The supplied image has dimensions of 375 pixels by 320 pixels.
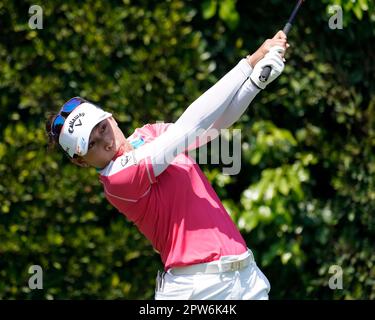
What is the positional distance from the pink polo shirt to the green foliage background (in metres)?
1.73

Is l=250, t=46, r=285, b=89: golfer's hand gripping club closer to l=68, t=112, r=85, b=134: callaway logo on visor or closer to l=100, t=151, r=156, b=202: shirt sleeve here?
l=100, t=151, r=156, b=202: shirt sleeve

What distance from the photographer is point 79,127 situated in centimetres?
321

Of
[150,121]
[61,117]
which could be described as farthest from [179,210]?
[150,121]

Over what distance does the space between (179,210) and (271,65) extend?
63cm

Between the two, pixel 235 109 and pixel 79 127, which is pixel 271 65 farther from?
pixel 79 127

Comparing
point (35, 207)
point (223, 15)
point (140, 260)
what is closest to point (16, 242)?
point (35, 207)

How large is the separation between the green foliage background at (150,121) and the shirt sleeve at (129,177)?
1847 millimetres

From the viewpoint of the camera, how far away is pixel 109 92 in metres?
5.10

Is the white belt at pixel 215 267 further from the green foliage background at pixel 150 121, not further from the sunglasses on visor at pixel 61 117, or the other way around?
the green foliage background at pixel 150 121

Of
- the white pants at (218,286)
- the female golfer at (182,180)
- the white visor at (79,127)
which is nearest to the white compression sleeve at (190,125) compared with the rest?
the female golfer at (182,180)

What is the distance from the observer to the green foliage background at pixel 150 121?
507cm

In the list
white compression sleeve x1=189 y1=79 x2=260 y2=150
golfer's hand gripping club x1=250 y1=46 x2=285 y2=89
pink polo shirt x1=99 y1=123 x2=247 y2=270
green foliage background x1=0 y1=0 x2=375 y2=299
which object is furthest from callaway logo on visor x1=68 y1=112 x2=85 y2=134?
green foliage background x1=0 y1=0 x2=375 y2=299

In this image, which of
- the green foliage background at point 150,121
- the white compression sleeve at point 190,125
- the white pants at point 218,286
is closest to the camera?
the white compression sleeve at point 190,125

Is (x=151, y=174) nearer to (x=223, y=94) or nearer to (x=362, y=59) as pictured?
(x=223, y=94)
